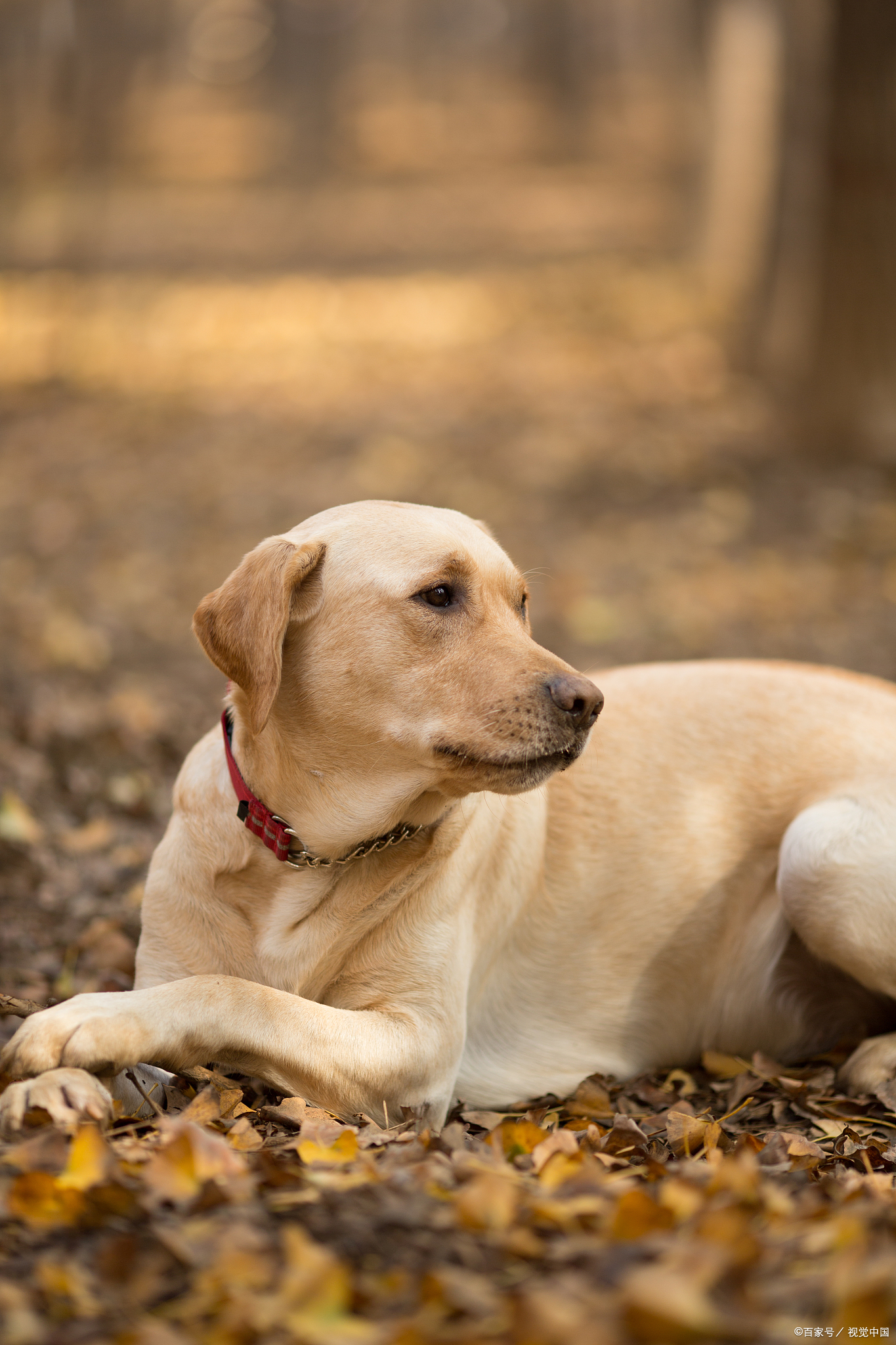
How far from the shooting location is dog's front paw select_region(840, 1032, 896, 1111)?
350 centimetres

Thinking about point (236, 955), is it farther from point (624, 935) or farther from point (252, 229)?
point (252, 229)

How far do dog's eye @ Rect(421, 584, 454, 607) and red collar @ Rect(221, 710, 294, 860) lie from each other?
0.67m

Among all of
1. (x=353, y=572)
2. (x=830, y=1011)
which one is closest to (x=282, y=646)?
(x=353, y=572)

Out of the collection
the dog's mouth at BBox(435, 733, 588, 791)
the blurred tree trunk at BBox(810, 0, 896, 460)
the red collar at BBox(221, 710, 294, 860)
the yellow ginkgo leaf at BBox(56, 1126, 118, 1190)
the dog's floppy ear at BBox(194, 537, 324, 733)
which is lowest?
the yellow ginkgo leaf at BBox(56, 1126, 118, 1190)

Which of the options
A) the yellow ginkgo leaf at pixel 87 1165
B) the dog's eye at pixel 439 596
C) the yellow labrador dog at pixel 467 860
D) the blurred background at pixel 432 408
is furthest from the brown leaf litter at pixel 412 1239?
the blurred background at pixel 432 408

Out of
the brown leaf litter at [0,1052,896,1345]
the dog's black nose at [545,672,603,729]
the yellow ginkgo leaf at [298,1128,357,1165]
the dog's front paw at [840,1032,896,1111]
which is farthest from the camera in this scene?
the dog's front paw at [840,1032,896,1111]

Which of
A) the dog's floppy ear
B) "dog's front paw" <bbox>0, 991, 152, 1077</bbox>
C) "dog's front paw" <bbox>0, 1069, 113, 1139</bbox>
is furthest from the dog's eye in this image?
"dog's front paw" <bbox>0, 1069, 113, 1139</bbox>

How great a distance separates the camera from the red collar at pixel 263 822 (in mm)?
3242

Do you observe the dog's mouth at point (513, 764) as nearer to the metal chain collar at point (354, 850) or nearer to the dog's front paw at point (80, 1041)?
the metal chain collar at point (354, 850)

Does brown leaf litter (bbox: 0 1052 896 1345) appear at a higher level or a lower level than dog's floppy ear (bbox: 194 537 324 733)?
lower

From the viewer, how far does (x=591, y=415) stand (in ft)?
41.9

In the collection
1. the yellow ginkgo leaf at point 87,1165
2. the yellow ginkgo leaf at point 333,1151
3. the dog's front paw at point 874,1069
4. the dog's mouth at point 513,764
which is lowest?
the dog's front paw at point 874,1069

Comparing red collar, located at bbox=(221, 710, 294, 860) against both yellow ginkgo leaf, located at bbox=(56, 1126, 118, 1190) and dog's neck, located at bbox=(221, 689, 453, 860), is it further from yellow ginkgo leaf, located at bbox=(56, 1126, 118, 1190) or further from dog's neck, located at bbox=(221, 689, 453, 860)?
yellow ginkgo leaf, located at bbox=(56, 1126, 118, 1190)

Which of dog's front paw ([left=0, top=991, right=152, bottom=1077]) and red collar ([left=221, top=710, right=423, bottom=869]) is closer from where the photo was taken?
dog's front paw ([left=0, top=991, right=152, bottom=1077])
